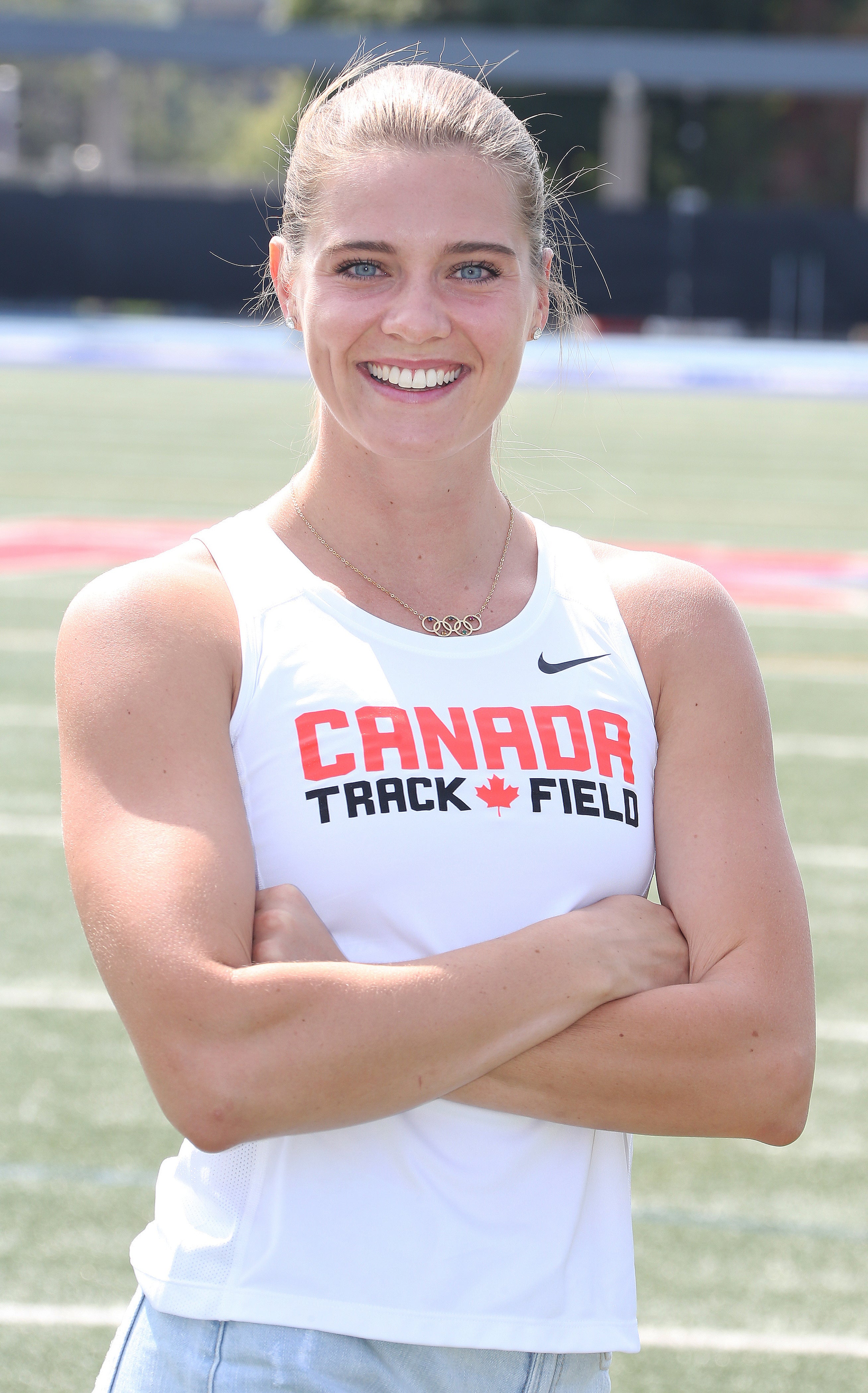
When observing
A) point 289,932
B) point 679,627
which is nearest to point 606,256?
point 679,627

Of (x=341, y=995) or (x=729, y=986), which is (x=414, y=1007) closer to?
(x=341, y=995)

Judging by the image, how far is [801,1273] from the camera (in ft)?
10.5

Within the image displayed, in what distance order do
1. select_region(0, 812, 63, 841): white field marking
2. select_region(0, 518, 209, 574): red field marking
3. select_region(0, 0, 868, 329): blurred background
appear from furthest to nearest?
select_region(0, 0, 868, 329): blurred background < select_region(0, 518, 209, 574): red field marking < select_region(0, 812, 63, 841): white field marking

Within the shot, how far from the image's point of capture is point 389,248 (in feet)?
5.53

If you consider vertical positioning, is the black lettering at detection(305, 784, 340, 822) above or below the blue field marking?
above

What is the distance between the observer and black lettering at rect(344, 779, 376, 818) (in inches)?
63.9

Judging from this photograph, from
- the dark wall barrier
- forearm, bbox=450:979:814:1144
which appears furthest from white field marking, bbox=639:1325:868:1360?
the dark wall barrier

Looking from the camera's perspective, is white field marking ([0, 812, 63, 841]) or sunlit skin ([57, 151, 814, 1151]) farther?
white field marking ([0, 812, 63, 841])

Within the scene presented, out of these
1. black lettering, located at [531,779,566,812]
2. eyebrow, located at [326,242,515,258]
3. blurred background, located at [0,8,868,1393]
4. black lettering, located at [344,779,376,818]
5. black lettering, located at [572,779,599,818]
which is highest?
eyebrow, located at [326,242,515,258]

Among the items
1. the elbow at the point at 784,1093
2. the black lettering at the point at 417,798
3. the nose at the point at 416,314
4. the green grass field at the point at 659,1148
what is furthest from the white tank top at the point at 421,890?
the green grass field at the point at 659,1148

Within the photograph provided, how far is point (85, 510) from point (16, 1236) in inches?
348

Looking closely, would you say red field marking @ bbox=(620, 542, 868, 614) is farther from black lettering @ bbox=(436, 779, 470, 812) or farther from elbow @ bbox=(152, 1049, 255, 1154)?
elbow @ bbox=(152, 1049, 255, 1154)

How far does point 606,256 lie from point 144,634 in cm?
2754

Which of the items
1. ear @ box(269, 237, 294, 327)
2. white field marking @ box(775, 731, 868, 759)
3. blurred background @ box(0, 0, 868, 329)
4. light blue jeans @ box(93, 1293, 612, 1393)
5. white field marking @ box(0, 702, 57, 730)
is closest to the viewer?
light blue jeans @ box(93, 1293, 612, 1393)
